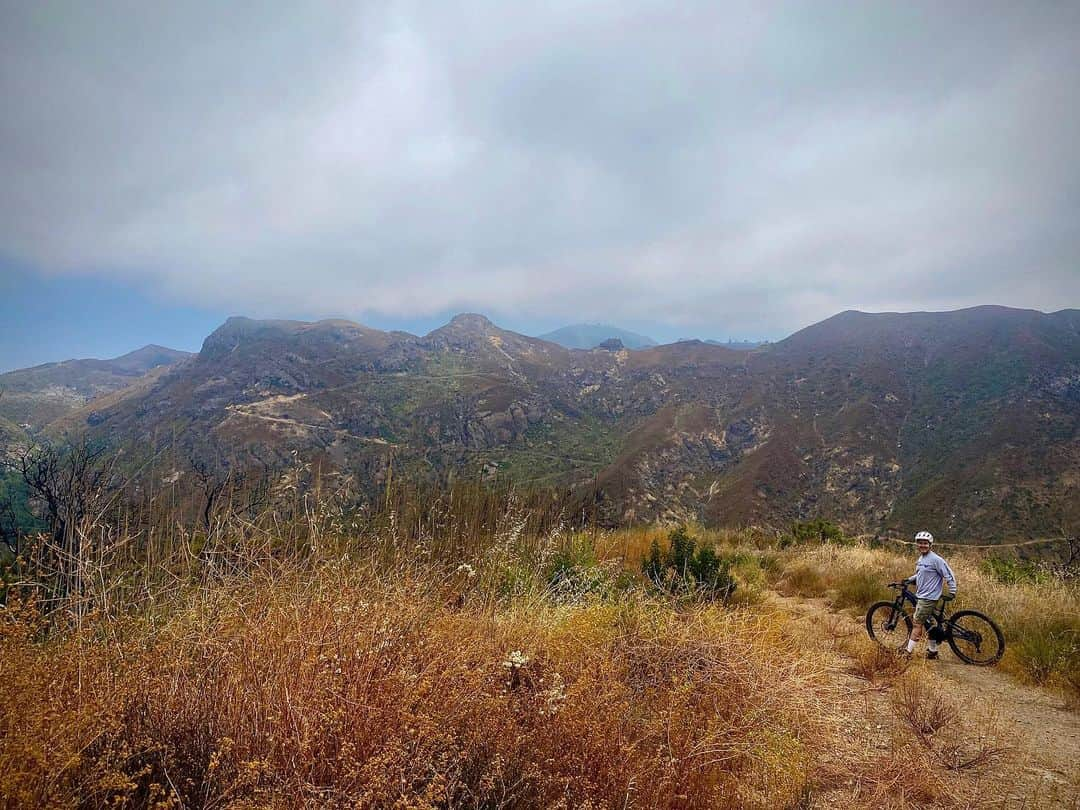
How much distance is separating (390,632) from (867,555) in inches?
496

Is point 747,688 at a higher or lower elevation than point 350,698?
lower

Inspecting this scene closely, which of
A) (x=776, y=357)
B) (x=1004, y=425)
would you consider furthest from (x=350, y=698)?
(x=776, y=357)

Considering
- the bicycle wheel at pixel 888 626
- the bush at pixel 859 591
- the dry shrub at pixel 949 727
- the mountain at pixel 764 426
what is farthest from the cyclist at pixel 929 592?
the mountain at pixel 764 426

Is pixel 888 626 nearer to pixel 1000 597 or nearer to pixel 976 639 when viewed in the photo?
pixel 976 639

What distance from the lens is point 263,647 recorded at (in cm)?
280

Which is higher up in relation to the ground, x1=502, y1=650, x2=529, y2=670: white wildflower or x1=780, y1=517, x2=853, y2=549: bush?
x1=502, y1=650, x2=529, y2=670: white wildflower

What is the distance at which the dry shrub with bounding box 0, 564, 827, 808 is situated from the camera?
1951 mm

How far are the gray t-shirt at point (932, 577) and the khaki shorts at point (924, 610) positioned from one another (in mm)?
80

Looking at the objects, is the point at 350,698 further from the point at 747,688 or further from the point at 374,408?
the point at 374,408

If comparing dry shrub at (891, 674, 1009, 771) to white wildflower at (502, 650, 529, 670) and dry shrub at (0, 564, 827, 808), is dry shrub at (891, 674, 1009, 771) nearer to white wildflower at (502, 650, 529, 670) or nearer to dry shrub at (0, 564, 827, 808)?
dry shrub at (0, 564, 827, 808)

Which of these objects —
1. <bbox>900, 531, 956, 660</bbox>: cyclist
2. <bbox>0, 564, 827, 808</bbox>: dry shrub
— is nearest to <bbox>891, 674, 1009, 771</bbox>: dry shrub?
<bbox>0, 564, 827, 808</bbox>: dry shrub

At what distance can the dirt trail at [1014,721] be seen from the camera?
3.52m

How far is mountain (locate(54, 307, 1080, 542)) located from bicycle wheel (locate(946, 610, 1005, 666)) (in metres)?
29.4

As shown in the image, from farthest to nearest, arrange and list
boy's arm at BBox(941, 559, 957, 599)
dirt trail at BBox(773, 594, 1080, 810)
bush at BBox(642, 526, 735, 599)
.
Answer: bush at BBox(642, 526, 735, 599) → boy's arm at BBox(941, 559, 957, 599) → dirt trail at BBox(773, 594, 1080, 810)
